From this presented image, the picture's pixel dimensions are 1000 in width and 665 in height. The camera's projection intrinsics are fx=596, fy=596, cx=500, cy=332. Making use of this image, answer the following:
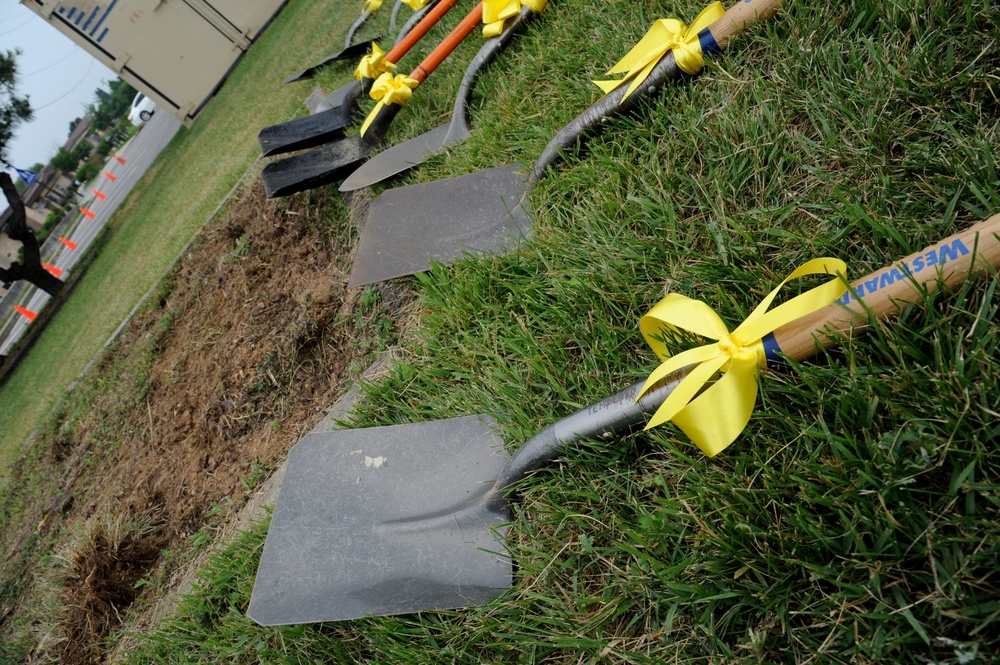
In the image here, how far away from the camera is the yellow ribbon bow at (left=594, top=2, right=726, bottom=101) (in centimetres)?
162

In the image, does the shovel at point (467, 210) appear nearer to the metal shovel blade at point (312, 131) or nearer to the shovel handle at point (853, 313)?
the shovel handle at point (853, 313)

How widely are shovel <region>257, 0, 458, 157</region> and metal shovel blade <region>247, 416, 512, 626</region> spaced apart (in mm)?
2238

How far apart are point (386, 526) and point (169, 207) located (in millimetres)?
7781

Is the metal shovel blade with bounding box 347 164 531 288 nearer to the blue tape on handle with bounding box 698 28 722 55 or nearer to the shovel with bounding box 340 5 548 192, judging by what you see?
the shovel with bounding box 340 5 548 192

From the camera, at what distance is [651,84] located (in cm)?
170

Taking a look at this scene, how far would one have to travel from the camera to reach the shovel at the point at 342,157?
295 centimetres

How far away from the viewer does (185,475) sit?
258cm

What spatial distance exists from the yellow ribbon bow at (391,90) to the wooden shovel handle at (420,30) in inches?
15.3

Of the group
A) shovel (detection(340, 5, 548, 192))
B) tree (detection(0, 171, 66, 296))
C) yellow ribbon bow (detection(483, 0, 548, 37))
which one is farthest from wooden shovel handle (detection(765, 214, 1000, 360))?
tree (detection(0, 171, 66, 296))

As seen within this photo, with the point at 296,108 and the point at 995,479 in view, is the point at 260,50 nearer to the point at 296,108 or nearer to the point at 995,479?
the point at 296,108

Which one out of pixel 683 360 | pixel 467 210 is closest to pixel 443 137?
pixel 467 210

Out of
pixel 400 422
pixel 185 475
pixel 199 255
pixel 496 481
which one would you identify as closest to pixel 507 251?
pixel 400 422

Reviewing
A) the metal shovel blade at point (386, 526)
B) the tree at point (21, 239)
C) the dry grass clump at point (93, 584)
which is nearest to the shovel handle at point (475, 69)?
the metal shovel blade at point (386, 526)

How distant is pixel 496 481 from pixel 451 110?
2.05m
